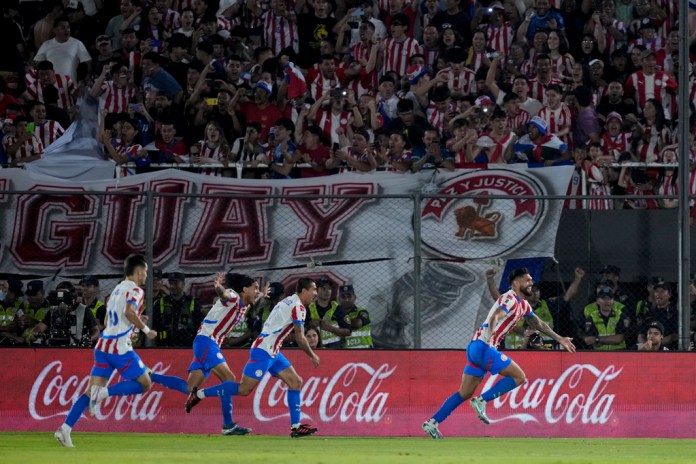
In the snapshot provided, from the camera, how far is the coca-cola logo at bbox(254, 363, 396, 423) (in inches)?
624

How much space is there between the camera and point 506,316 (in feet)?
47.3

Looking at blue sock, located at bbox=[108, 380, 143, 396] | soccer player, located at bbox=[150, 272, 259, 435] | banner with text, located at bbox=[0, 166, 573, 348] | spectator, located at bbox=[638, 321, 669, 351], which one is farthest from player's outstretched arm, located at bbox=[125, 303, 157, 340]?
spectator, located at bbox=[638, 321, 669, 351]

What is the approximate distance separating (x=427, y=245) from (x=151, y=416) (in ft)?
13.9

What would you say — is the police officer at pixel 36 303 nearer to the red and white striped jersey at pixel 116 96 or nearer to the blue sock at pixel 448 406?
the red and white striped jersey at pixel 116 96

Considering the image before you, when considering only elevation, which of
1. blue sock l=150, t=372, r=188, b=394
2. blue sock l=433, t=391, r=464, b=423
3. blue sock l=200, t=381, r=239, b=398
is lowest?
blue sock l=433, t=391, r=464, b=423

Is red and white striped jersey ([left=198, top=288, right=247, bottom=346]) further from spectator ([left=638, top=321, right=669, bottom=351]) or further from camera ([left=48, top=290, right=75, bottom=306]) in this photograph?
spectator ([left=638, top=321, right=669, bottom=351])

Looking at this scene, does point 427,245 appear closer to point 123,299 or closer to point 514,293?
point 514,293

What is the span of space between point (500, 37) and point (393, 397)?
23.7 feet

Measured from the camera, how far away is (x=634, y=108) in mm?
18844

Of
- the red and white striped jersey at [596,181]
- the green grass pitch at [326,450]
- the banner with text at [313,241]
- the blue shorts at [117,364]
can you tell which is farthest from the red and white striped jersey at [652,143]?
the blue shorts at [117,364]

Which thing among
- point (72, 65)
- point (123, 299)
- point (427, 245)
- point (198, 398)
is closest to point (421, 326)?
point (427, 245)

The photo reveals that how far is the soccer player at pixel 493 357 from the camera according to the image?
14.4m

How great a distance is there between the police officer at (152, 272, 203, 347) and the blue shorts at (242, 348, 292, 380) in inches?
63.1

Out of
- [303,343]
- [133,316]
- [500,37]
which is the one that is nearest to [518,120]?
[500,37]
